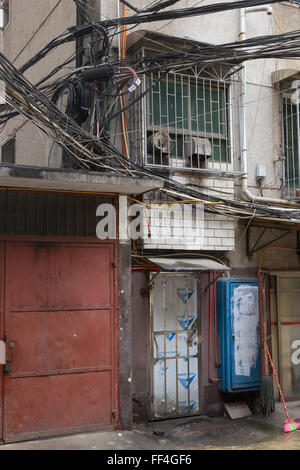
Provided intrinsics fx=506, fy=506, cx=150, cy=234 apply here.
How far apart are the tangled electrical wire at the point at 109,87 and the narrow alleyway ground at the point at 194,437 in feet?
11.2

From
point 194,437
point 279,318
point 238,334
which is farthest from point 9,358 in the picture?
point 279,318

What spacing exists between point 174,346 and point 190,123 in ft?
12.4

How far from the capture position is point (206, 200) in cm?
823

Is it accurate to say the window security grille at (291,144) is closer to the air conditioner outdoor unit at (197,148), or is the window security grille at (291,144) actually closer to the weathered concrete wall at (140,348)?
the air conditioner outdoor unit at (197,148)

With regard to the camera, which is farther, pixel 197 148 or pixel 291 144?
pixel 291 144

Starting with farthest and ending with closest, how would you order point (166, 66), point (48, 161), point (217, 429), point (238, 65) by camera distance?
1. point (48, 161)
2. point (238, 65)
3. point (217, 429)
4. point (166, 66)

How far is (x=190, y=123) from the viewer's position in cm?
860

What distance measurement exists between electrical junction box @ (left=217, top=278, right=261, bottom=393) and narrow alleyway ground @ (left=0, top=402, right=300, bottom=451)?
1.94 feet

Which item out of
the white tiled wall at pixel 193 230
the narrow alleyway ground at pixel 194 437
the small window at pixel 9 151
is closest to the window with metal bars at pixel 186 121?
the white tiled wall at pixel 193 230

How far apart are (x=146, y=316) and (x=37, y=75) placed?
5.78m

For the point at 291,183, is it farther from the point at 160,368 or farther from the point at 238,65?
the point at 160,368

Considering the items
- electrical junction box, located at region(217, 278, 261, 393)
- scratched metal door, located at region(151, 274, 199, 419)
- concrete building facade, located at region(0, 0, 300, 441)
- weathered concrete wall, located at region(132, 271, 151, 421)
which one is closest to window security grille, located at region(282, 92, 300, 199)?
concrete building facade, located at region(0, 0, 300, 441)

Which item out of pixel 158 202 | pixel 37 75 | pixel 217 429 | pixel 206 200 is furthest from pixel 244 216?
pixel 37 75

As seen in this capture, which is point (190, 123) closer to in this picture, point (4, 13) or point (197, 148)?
point (197, 148)
